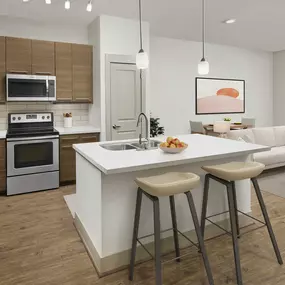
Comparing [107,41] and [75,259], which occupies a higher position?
[107,41]

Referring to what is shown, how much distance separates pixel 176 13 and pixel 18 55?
259 centimetres

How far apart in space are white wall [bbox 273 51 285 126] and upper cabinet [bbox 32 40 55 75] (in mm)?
6436

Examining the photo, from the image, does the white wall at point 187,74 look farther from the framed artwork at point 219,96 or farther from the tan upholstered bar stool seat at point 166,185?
the tan upholstered bar stool seat at point 166,185

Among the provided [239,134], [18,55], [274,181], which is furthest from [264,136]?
[18,55]

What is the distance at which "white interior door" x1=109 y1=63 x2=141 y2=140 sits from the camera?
4.63 metres

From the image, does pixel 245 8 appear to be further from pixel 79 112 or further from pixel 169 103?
pixel 79 112

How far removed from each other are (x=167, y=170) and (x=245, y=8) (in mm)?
3285

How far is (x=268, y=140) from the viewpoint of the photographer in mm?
5715

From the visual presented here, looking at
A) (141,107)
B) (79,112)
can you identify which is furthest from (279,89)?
(79,112)

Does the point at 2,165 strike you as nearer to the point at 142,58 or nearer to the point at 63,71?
the point at 63,71

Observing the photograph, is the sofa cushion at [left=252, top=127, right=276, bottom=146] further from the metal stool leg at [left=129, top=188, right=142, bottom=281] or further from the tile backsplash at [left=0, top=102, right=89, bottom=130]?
the metal stool leg at [left=129, top=188, right=142, bottom=281]

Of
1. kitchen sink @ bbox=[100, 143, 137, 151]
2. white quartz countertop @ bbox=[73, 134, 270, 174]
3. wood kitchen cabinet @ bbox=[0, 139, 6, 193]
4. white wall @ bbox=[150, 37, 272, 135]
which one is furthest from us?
white wall @ bbox=[150, 37, 272, 135]

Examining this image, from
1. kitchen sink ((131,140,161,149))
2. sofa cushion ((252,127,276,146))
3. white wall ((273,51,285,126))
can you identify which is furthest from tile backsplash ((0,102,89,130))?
white wall ((273,51,285,126))

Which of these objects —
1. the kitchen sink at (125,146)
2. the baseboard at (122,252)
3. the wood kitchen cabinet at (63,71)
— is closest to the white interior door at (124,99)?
the wood kitchen cabinet at (63,71)
